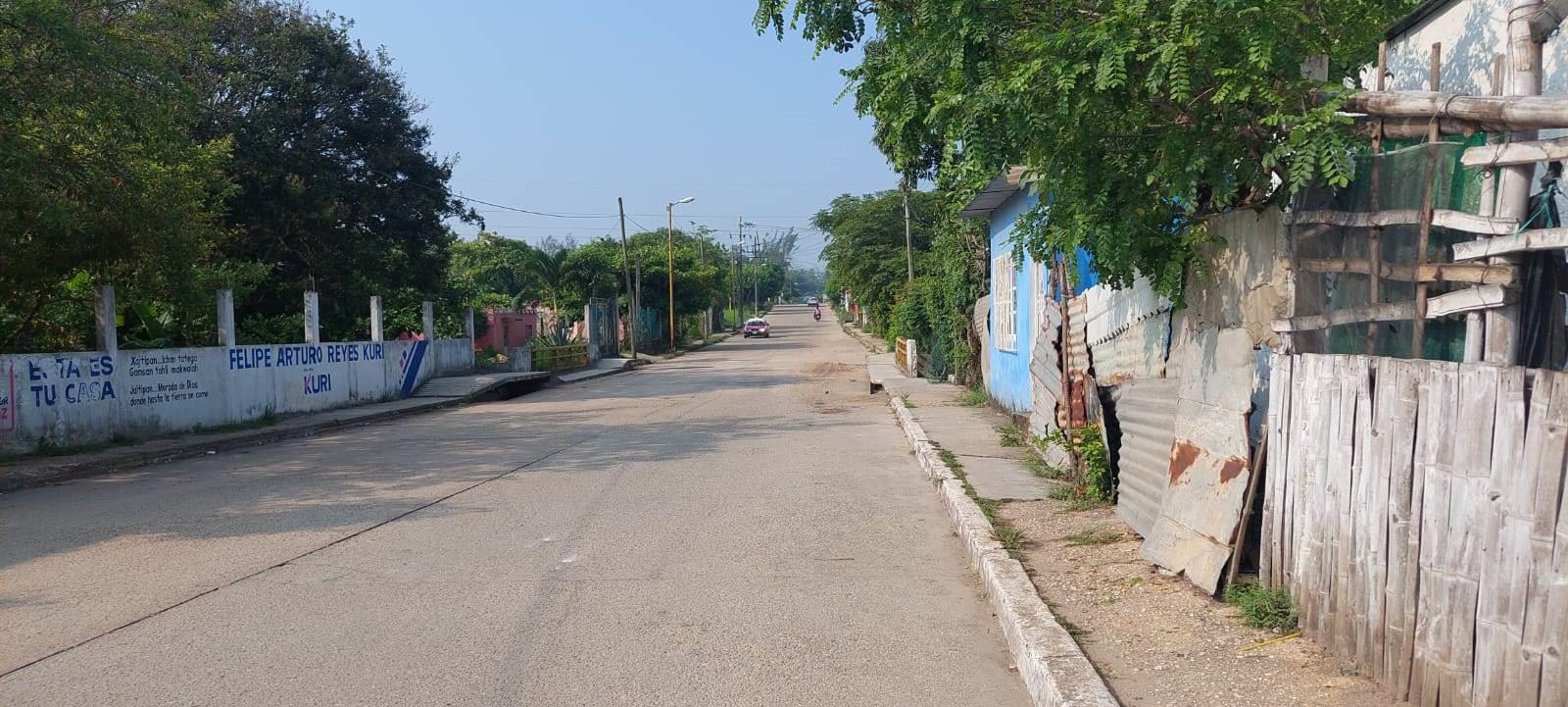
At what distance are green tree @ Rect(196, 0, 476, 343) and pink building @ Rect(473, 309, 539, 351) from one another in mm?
13428

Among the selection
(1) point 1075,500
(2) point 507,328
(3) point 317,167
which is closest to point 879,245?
(2) point 507,328

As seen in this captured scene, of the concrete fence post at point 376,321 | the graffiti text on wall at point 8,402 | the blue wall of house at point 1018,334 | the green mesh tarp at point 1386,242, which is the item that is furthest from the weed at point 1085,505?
the concrete fence post at point 376,321

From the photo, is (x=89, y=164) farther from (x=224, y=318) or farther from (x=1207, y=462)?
(x=1207, y=462)

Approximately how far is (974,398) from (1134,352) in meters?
10.4

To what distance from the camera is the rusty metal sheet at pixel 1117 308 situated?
357 inches

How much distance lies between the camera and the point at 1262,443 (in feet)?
18.8

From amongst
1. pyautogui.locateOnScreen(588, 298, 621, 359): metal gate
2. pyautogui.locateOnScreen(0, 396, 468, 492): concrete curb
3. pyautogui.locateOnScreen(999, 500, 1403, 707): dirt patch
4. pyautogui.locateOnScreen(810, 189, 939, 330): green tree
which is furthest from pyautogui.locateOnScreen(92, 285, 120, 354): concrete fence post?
pyautogui.locateOnScreen(810, 189, 939, 330): green tree

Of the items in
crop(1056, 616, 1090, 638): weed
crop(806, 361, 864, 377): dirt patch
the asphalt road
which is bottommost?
crop(806, 361, 864, 377): dirt patch

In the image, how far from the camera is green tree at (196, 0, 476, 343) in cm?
2530

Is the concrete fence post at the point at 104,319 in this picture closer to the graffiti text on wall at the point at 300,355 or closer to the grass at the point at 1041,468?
the graffiti text on wall at the point at 300,355

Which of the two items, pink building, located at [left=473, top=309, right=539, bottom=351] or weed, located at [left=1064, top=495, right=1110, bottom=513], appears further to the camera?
pink building, located at [left=473, top=309, right=539, bottom=351]

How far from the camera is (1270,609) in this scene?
5.39m

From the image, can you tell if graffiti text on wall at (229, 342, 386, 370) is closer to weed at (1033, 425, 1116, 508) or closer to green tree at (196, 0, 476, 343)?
green tree at (196, 0, 476, 343)

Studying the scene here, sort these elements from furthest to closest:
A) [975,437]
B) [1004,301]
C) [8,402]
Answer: [1004,301] < [975,437] < [8,402]
